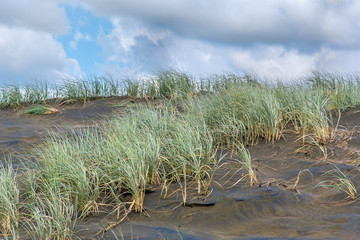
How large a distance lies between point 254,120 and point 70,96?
588cm

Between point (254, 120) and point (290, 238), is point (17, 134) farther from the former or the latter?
point (290, 238)

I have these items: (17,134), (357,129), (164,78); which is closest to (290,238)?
(357,129)

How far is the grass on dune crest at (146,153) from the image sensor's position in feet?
10.1

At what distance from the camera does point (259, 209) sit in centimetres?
296

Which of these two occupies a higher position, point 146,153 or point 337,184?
point 146,153

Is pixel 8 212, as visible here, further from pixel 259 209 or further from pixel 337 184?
pixel 337 184

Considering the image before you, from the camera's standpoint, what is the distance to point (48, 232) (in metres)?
2.63

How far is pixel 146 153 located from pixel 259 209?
1207 millimetres

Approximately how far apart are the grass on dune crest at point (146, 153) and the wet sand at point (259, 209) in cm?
12

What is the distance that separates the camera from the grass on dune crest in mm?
3064

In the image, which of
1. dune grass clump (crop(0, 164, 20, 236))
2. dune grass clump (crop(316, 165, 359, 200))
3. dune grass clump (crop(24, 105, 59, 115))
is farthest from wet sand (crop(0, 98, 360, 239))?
dune grass clump (crop(24, 105, 59, 115))

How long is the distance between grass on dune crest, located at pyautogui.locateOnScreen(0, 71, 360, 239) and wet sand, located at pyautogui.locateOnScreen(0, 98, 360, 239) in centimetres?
12

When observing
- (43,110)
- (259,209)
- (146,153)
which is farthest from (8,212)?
(43,110)

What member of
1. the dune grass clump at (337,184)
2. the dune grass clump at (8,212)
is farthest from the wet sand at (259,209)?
the dune grass clump at (8,212)
